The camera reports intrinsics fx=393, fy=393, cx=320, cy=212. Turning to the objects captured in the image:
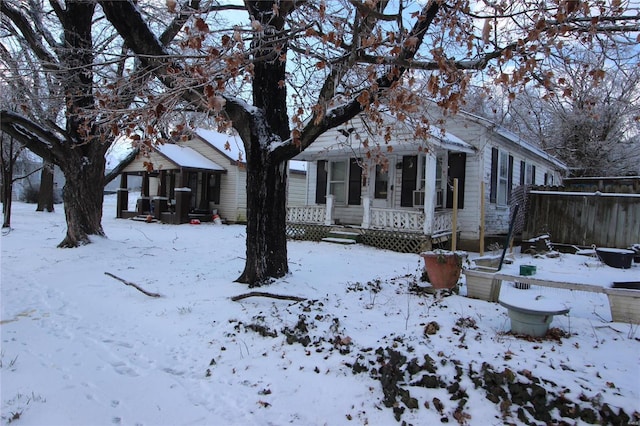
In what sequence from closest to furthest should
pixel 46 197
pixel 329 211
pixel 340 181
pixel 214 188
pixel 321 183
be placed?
pixel 329 211 → pixel 340 181 → pixel 321 183 → pixel 214 188 → pixel 46 197

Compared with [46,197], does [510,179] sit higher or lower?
higher

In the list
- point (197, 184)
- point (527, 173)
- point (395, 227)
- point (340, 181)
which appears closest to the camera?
point (395, 227)

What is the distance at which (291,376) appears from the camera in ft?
11.3

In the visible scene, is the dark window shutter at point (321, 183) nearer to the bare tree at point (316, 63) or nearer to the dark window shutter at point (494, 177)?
the dark window shutter at point (494, 177)

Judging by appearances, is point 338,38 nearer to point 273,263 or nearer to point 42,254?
point 273,263

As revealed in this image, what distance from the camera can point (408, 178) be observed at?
40.7 feet

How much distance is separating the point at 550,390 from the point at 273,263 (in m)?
4.20

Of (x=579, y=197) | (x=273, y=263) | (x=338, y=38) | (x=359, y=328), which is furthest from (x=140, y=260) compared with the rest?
(x=579, y=197)

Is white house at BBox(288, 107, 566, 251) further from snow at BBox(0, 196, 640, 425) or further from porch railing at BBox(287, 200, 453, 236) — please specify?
snow at BBox(0, 196, 640, 425)

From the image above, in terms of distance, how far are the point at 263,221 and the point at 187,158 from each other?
15.4 meters

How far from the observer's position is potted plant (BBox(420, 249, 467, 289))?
219 inches

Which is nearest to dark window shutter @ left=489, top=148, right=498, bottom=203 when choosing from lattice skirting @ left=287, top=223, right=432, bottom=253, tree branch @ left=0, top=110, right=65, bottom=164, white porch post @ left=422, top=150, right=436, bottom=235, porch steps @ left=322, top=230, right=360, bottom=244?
white porch post @ left=422, top=150, right=436, bottom=235

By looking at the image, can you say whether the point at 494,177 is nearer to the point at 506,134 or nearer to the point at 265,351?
the point at 506,134

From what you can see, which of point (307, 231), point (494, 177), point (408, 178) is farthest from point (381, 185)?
point (494, 177)
